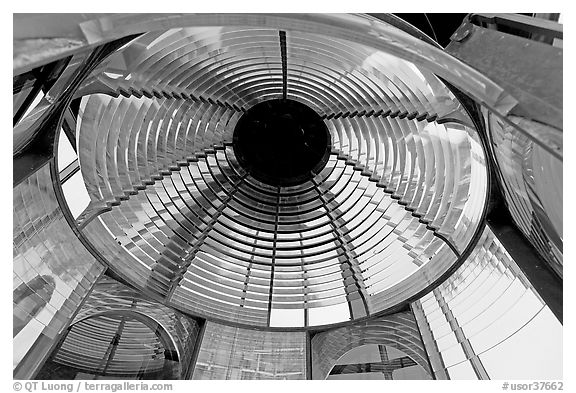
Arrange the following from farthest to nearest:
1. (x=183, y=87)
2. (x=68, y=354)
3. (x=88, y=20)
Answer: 1. (x=183, y=87)
2. (x=68, y=354)
3. (x=88, y=20)

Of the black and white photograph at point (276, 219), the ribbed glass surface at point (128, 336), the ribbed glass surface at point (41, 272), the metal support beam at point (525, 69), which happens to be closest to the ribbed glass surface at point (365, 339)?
the black and white photograph at point (276, 219)

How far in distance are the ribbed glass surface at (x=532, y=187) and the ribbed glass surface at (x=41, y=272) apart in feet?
4.53

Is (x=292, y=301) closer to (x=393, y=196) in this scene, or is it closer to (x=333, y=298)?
(x=333, y=298)

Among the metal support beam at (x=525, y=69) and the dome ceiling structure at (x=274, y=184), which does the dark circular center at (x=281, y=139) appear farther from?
the metal support beam at (x=525, y=69)

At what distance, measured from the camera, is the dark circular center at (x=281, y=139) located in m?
2.29

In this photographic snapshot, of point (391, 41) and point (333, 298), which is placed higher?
point (333, 298)

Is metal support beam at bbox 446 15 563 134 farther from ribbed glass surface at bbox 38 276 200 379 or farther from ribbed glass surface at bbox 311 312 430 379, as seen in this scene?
ribbed glass surface at bbox 38 276 200 379

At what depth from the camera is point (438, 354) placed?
1973 mm

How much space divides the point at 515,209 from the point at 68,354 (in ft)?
5.04

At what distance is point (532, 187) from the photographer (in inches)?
61.0

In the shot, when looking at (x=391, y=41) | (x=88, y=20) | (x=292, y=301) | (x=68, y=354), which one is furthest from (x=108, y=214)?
(x=391, y=41)

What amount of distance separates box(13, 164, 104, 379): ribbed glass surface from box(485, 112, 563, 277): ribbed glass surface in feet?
4.53

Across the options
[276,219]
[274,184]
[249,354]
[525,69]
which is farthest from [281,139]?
[525,69]

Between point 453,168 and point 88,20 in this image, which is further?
point 453,168
